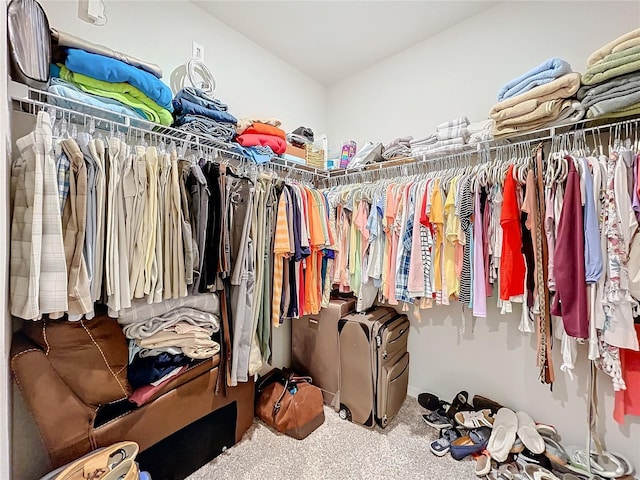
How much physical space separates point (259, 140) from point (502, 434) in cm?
230

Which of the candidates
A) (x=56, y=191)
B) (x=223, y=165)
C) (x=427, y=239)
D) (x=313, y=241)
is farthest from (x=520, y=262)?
(x=56, y=191)

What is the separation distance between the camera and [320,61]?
2500 millimetres

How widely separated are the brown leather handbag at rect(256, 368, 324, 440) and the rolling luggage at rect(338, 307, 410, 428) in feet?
0.75

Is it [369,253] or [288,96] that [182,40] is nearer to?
[288,96]

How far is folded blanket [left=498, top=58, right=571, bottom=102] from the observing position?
54.1 inches

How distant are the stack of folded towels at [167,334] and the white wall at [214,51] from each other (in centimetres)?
141

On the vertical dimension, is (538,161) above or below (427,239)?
above

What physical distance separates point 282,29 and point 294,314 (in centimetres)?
207

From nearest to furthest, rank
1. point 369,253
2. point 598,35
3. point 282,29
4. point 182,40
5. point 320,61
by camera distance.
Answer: point 598,35 → point 182,40 → point 369,253 → point 282,29 → point 320,61

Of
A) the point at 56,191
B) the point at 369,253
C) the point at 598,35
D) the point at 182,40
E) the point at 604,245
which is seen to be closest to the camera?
the point at 56,191

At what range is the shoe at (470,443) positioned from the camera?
5.25 feet

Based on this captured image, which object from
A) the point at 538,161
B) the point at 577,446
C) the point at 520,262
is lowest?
the point at 577,446

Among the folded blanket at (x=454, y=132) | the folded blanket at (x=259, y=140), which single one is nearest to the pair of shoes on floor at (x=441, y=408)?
the folded blanket at (x=454, y=132)

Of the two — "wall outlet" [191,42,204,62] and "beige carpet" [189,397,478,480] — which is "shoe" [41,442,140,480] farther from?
"wall outlet" [191,42,204,62]
